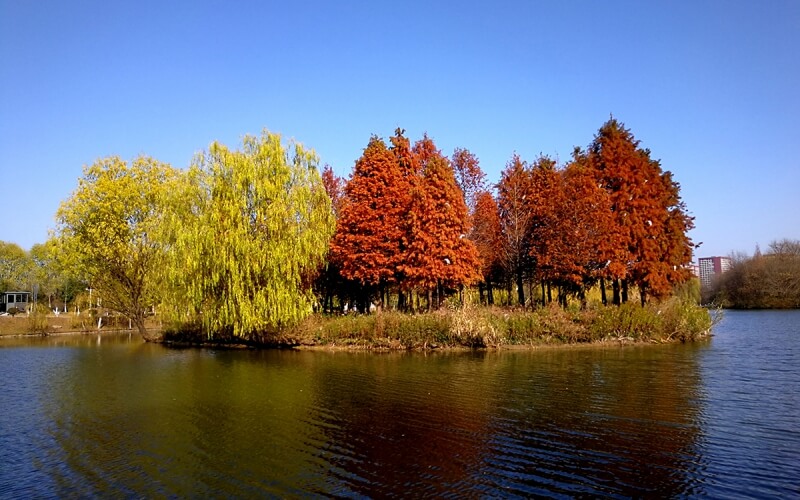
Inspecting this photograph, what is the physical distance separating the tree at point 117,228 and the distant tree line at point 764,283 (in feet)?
218

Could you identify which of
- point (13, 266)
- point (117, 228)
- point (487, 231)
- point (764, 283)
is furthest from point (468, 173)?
point (13, 266)

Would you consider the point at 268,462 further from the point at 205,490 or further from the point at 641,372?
the point at 641,372

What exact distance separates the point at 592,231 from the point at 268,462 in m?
26.7

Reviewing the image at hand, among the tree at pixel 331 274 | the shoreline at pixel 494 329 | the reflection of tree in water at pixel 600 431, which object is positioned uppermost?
the tree at pixel 331 274

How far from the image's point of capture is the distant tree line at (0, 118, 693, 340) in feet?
98.1

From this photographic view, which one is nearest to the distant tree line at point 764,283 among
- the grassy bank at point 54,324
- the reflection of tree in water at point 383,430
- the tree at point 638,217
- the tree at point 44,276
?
the tree at point 638,217

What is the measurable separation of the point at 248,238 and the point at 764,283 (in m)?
72.5

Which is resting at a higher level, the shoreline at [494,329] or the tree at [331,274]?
the tree at [331,274]

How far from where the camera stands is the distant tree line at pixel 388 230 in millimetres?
29891

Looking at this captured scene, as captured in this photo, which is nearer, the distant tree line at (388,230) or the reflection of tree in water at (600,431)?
the reflection of tree in water at (600,431)

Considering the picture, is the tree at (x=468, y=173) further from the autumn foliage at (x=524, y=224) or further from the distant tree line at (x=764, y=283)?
the distant tree line at (x=764, y=283)

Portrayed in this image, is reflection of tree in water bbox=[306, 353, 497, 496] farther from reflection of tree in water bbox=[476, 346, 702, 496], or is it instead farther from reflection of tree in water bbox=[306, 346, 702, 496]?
reflection of tree in water bbox=[476, 346, 702, 496]

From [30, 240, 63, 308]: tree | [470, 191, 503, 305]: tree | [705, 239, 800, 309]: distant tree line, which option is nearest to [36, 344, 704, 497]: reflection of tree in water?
[470, 191, 503, 305]: tree

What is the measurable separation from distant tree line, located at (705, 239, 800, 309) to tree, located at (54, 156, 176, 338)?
6652 cm
